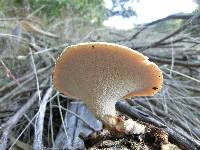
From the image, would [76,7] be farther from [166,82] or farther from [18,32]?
[166,82]

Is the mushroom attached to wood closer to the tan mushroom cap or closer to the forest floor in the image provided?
the tan mushroom cap

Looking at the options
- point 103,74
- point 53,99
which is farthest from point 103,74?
point 53,99

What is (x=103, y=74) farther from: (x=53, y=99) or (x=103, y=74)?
(x=53, y=99)

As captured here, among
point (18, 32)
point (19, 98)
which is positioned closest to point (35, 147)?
point (19, 98)

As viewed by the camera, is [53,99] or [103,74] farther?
[53,99]

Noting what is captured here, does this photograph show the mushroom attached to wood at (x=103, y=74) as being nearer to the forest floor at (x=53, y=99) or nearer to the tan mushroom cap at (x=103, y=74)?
the tan mushroom cap at (x=103, y=74)

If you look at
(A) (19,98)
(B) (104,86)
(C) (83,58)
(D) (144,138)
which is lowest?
(A) (19,98)

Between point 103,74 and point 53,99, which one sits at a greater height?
point 103,74

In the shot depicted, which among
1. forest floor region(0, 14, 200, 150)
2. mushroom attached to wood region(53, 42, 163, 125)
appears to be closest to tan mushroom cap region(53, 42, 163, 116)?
mushroom attached to wood region(53, 42, 163, 125)
